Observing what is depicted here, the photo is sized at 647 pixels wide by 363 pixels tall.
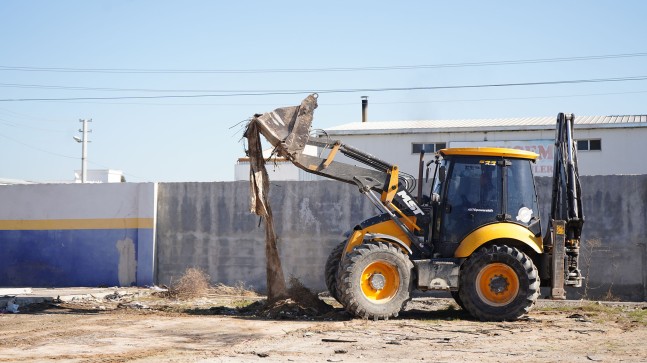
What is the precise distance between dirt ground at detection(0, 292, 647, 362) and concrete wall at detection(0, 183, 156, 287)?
471cm

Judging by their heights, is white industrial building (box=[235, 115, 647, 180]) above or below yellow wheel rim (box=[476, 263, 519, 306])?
above

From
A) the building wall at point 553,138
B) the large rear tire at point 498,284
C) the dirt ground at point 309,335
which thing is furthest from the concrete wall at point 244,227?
the building wall at point 553,138

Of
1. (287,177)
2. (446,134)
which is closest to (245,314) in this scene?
(446,134)

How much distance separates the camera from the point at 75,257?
2123 centimetres

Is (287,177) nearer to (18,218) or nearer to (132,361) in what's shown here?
(18,218)

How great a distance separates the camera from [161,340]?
37.9 feet

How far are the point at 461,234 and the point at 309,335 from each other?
11.0 feet

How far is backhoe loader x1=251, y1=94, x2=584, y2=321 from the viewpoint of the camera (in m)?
13.5

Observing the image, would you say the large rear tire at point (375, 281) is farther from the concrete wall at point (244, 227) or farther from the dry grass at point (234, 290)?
the dry grass at point (234, 290)

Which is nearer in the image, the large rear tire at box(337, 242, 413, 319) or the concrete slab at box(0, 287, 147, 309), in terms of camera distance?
the large rear tire at box(337, 242, 413, 319)

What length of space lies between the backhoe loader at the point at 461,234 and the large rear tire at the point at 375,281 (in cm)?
2

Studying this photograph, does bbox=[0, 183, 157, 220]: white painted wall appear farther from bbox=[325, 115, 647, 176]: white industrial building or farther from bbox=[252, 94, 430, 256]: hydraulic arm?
bbox=[325, 115, 647, 176]: white industrial building

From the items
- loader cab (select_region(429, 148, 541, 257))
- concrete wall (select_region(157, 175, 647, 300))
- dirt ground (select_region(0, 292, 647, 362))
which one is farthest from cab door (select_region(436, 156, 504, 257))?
concrete wall (select_region(157, 175, 647, 300))

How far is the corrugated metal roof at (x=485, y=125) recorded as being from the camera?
31.0m
